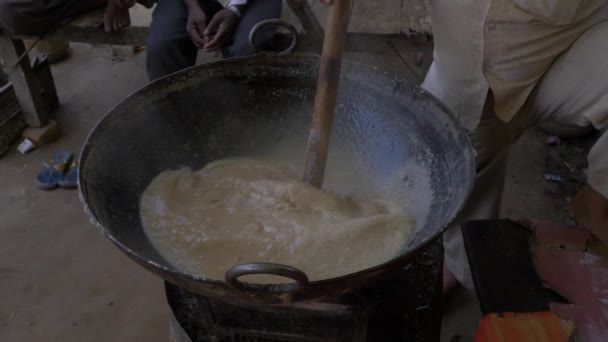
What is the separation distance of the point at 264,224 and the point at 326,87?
42cm

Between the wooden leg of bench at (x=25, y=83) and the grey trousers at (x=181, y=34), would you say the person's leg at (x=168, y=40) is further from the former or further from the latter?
the wooden leg of bench at (x=25, y=83)

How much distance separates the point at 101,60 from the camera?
385cm

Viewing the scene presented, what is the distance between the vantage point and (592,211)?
1794mm

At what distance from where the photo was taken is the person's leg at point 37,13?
8.63ft

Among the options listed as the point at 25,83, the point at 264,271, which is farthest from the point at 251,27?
the point at 264,271

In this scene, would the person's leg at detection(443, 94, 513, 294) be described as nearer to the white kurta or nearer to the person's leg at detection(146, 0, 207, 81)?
the white kurta

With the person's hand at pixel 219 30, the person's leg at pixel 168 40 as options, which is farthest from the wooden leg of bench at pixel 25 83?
the person's hand at pixel 219 30

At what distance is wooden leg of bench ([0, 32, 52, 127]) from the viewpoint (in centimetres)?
294

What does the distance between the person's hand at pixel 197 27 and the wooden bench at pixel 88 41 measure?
33 cm

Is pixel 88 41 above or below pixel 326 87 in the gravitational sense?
below

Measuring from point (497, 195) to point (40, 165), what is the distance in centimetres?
245

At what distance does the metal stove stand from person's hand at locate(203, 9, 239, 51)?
4.53 feet

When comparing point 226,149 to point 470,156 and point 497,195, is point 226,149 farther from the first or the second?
point 497,195

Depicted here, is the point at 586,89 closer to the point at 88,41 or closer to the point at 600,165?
the point at 600,165
